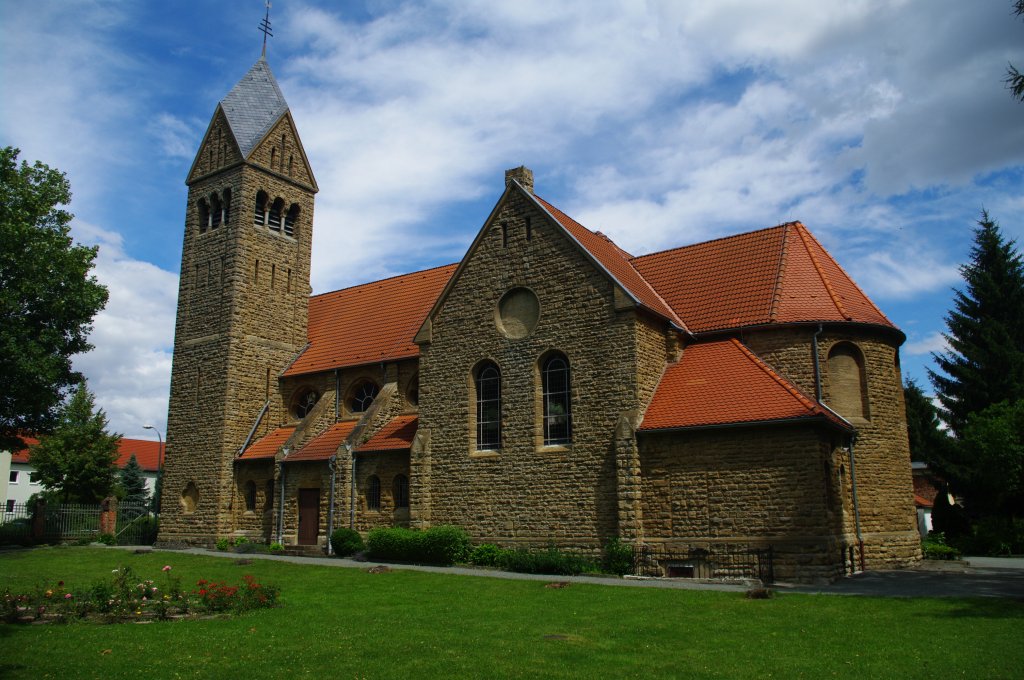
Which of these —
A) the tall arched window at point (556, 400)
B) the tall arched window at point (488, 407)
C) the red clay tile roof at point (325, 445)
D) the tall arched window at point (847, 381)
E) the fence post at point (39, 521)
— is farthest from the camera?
the fence post at point (39, 521)

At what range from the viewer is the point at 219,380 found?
32.6m

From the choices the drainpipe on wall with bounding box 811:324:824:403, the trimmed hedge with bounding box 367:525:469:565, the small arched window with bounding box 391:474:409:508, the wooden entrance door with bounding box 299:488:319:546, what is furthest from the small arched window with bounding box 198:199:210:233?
the drainpipe on wall with bounding box 811:324:824:403

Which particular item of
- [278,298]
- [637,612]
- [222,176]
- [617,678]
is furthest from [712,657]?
[222,176]

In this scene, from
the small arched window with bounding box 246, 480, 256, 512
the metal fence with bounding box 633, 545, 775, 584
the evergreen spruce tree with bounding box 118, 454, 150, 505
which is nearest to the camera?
the metal fence with bounding box 633, 545, 775, 584

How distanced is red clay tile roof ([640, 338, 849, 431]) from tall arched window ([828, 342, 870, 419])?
3.97 feet

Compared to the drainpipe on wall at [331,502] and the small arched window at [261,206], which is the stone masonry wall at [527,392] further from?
the small arched window at [261,206]

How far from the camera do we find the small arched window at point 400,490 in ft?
86.9

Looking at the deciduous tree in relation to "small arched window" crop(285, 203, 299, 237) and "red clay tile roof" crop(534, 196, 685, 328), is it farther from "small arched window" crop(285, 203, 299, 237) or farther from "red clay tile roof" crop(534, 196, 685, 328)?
"red clay tile roof" crop(534, 196, 685, 328)

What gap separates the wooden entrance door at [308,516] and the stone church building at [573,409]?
8cm

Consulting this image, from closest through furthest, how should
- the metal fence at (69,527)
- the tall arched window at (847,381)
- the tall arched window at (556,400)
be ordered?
the tall arched window at (556,400), the tall arched window at (847,381), the metal fence at (69,527)

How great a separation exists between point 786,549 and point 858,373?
699 cm

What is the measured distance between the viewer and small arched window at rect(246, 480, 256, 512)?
1235 inches

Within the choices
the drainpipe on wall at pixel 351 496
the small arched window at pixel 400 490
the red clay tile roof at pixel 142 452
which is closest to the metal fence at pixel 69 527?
the drainpipe on wall at pixel 351 496

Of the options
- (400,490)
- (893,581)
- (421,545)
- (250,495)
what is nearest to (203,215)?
(250,495)
